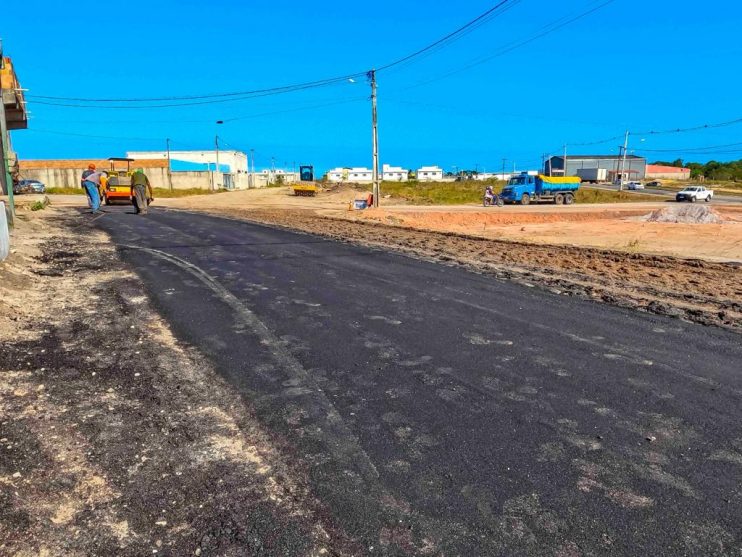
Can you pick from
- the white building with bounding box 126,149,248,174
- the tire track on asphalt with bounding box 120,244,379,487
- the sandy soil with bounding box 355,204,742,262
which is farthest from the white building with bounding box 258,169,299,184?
the tire track on asphalt with bounding box 120,244,379,487

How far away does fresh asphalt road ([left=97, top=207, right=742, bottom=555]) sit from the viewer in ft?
9.24

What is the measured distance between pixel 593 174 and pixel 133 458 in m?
143

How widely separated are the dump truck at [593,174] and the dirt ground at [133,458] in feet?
446

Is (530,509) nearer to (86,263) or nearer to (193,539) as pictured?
(193,539)

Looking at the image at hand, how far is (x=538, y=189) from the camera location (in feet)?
153

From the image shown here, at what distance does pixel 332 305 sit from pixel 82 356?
323 cm

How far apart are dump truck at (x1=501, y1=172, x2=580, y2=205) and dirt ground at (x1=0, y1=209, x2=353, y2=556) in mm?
42590

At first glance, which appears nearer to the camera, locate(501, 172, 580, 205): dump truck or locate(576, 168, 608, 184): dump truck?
locate(501, 172, 580, 205): dump truck

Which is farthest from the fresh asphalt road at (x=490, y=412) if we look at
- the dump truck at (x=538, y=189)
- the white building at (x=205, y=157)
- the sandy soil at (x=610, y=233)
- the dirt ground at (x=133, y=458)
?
the white building at (x=205, y=157)

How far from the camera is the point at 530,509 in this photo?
2930 millimetres

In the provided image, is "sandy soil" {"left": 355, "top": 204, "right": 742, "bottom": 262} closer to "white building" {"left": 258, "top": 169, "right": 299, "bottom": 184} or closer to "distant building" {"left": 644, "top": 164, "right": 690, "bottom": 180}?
"white building" {"left": 258, "top": 169, "right": 299, "bottom": 184}

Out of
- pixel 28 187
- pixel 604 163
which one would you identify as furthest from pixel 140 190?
pixel 604 163

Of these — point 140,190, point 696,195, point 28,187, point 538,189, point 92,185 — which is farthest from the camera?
point 696,195

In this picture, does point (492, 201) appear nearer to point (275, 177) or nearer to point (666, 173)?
point (275, 177)
